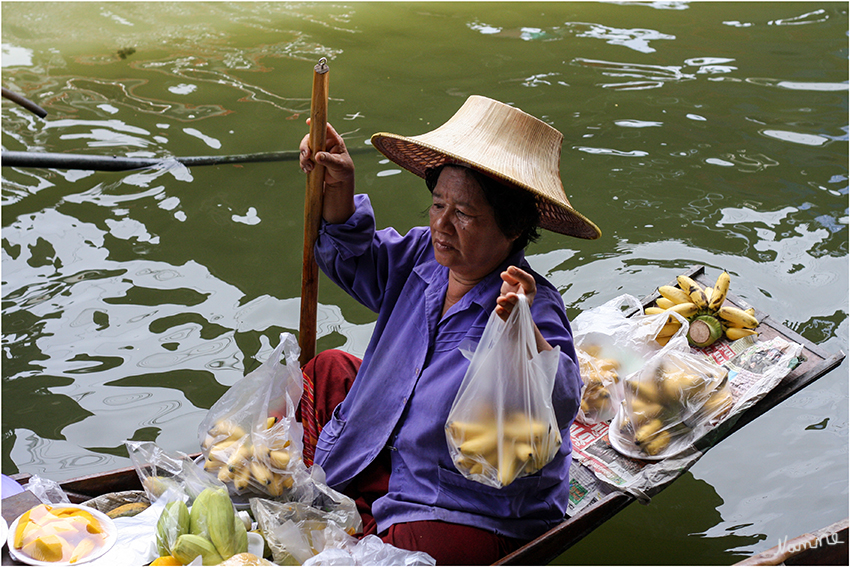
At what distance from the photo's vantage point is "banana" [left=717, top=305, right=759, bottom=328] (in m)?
2.84

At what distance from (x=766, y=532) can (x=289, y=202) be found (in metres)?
3.35

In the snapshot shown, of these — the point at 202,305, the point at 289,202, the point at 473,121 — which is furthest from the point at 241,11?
the point at 473,121

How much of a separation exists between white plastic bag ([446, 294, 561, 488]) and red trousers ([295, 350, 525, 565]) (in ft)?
0.62

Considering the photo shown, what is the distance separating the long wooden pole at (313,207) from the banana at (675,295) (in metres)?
1.51

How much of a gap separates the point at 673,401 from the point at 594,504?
62cm

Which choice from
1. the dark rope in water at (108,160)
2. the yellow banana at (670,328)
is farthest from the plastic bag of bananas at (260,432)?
the dark rope in water at (108,160)

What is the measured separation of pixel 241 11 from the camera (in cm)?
864

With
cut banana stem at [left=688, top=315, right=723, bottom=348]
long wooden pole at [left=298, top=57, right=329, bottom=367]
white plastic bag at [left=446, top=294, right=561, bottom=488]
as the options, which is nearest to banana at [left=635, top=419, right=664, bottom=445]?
cut banana stem at [left=688, top=315, right=723, bottom=348]

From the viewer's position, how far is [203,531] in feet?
5.61

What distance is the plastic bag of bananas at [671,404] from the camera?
243cm

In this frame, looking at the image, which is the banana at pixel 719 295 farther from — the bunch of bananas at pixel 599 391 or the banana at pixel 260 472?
the banana at pixel 260 472

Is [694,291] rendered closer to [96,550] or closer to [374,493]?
[374,493]

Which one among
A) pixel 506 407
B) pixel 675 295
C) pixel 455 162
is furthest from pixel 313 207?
pixel 675 295

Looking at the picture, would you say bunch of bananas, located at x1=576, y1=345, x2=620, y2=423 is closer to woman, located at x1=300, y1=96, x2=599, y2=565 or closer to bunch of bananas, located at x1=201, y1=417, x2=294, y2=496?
woman, located at x1=300, y1=96, x2=599, y2=565
